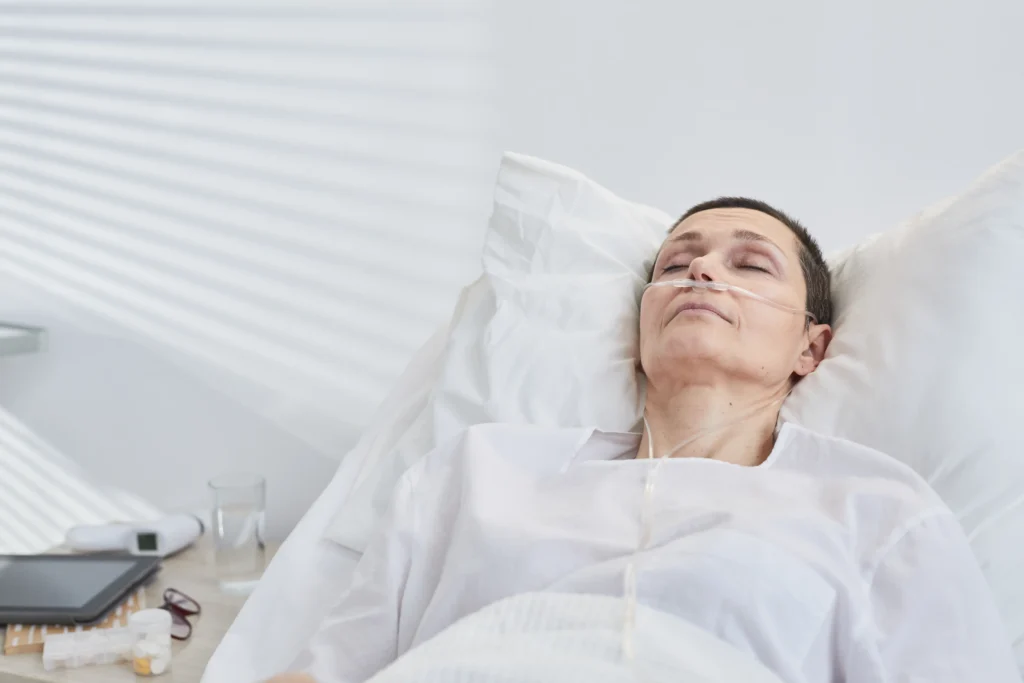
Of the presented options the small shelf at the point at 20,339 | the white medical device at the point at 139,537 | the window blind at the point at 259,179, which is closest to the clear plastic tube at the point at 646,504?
the window blind at the point at 259,179

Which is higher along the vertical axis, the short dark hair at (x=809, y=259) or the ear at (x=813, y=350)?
the short dark hair at (x=809, y=259)

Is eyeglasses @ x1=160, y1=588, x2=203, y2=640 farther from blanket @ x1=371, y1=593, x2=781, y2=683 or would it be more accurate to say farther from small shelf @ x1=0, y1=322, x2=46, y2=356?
small shelf @ x1=0, y1=322, x2=46, y2=356

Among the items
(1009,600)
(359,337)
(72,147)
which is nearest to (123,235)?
(72,147)

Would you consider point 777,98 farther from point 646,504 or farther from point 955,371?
point 646,504

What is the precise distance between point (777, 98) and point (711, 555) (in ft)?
2.74

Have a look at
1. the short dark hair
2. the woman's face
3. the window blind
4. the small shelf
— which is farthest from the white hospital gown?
the small shelf

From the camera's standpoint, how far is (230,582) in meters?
1.52

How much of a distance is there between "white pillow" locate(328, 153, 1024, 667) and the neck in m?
0.05

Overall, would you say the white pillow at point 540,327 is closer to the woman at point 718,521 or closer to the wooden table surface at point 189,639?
the woman at point 718,521

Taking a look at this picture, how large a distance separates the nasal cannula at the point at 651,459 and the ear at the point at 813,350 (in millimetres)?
19

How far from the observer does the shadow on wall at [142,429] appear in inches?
72.0

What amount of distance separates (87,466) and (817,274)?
5.18ft

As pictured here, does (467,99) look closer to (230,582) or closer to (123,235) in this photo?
(123,235)

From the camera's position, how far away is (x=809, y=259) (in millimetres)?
1310
